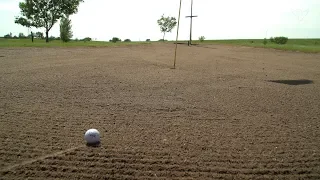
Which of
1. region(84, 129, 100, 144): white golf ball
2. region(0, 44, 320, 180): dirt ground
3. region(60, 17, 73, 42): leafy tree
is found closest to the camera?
region(0, 44, 320, 180): dirt ground

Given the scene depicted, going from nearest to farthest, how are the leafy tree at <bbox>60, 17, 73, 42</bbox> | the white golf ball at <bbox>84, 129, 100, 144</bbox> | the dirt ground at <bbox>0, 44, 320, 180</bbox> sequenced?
the dirt ground at <bbox>0, 44, 320, 180</bbox>
the white golf ball at <bbox>84, 129, 100, 144</bbox>
the leafy tree at <bbox>60, 17, 73, 42</bbox>

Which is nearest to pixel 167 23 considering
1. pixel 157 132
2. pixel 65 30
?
pixel 65 30

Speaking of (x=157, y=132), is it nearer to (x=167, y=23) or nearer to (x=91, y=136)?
(x=91, y=136)

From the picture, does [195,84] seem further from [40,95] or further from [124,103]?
[40,95]

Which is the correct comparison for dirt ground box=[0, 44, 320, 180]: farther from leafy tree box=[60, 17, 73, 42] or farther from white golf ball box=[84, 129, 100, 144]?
leafy tree box=[60, 17, 73, 42]

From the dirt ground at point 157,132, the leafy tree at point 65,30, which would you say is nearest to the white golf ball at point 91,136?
the dirt ground at point 157,132

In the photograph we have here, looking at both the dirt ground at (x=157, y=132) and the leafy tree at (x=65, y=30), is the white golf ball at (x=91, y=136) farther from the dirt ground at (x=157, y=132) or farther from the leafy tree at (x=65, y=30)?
the leafy tree at (x=65, y=30)

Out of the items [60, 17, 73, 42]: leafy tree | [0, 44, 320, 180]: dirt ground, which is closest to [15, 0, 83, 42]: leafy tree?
[60, 17, 73, 42]: leafy tree

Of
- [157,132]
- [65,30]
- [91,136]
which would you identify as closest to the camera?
[91,136]
